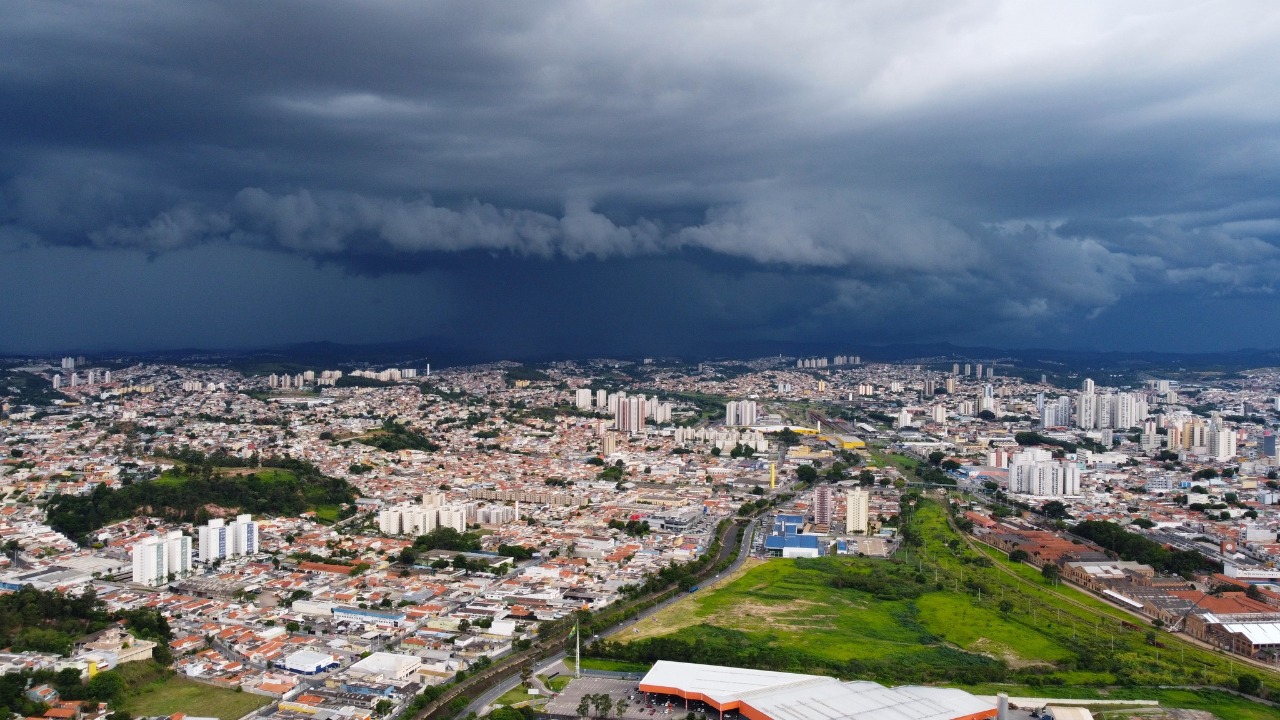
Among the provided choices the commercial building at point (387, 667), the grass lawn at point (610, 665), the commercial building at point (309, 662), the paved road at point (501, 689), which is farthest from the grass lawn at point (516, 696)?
the commercial building at point (309, 662)

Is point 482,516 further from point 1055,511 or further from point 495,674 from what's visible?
point 1055,511

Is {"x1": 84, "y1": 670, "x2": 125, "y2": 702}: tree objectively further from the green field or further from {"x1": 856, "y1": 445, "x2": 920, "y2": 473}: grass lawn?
{"x1": 856, "y1": 445, "x2": 920, "y2": 473}: grass lawn

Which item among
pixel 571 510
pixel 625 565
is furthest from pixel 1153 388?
pixel 625 565

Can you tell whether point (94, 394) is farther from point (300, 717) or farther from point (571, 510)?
point (300, 717)

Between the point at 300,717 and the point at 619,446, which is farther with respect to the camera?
the point at 619,446

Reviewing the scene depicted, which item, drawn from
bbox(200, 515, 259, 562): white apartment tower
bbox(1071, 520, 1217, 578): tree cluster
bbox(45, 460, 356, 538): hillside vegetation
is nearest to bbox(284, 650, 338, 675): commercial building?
bbox(200, 515, 259, 562): white apartment tower

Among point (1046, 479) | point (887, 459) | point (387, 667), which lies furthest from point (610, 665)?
point (887, 459)
